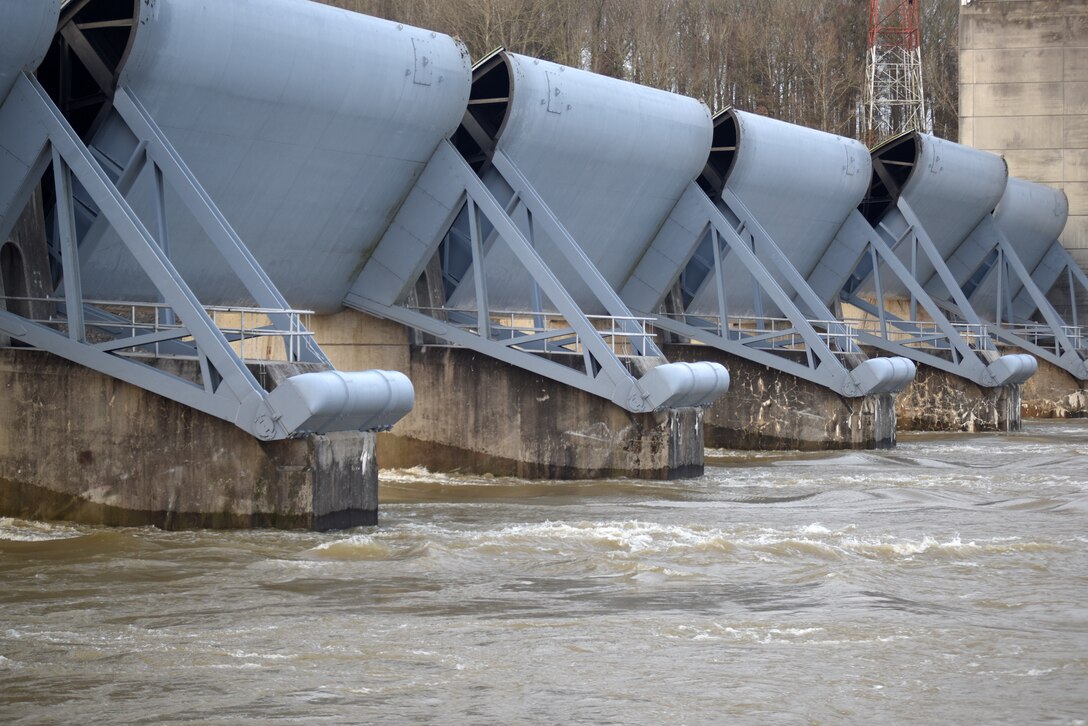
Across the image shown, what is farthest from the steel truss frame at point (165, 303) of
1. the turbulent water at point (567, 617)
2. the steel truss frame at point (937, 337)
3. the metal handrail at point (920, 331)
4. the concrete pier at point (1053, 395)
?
the concrete pier at point (1053, 395)

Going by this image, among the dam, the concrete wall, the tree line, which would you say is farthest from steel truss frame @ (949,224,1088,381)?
the tree line

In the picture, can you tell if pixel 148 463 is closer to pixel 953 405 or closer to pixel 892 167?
pixel 953 405

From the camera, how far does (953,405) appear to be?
36.0m

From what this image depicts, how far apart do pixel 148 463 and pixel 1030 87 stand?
37882mm

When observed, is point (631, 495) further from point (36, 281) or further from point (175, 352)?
point (36, 281)

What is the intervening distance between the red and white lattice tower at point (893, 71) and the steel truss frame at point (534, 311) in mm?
45210

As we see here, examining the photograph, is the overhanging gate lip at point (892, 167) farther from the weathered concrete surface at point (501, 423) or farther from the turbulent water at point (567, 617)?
the turbulent water at point (567, 617)

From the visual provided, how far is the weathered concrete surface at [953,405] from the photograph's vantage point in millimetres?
35531

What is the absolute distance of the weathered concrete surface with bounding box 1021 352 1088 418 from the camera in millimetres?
42031

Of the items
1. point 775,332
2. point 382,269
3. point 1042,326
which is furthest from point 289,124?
point 1042,326

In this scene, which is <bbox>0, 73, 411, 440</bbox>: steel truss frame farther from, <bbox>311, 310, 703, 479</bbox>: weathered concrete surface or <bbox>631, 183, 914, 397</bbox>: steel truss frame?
<bbox>631, 183, 914, 397</bbox>: steel truss frame

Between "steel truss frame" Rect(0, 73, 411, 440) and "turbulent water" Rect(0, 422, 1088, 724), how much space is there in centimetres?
137

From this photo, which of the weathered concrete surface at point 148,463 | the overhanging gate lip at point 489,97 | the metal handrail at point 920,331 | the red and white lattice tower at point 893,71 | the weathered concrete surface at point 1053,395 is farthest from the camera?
the red and white lattice tower at point 893,71

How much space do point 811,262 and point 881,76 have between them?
39.7 metres
